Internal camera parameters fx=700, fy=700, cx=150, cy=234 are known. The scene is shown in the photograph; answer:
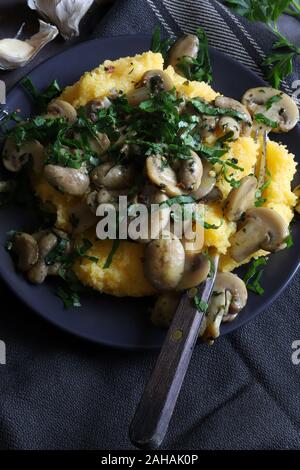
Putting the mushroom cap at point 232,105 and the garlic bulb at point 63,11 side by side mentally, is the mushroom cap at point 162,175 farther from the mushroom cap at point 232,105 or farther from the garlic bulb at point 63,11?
the garlic bulb at point 63,11

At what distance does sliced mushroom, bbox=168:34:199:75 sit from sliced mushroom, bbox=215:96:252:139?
1.28 ft

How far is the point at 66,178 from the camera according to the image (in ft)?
11.3

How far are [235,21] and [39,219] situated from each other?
6.23 feet

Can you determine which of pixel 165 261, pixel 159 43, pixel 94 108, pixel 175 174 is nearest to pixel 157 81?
pixel 94 108

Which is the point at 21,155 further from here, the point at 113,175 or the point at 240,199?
the point at 240,199

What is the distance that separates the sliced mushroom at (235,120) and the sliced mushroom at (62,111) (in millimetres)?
768

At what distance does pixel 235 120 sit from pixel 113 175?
2.47 feet

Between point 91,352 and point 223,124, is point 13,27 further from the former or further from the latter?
point 91,352

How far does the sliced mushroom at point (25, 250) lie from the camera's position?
3.49 m

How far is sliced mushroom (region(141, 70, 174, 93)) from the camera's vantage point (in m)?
3.74

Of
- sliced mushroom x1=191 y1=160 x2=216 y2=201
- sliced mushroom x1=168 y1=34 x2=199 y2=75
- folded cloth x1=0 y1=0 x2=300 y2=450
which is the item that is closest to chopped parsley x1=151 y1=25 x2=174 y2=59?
sliced mushroom x1=168 y1=34 x2=199 y2=75

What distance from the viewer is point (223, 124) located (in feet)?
12.0

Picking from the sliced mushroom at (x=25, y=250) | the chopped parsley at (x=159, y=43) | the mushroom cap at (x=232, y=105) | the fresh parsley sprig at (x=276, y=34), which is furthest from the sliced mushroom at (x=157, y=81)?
the sliced mushroom at (x=25, y=250)
